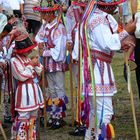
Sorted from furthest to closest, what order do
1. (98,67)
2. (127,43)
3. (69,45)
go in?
(69,45)
(98,67)
(127,43)

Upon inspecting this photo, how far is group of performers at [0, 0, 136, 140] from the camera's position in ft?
17.9

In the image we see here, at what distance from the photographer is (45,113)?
7.29m

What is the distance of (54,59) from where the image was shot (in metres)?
7.08

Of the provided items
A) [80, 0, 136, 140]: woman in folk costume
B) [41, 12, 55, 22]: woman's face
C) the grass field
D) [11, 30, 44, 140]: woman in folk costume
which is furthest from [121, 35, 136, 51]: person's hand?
[41, 12, 55, 22]: woman's face

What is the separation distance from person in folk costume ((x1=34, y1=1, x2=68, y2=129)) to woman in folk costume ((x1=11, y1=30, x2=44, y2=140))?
1.00 m

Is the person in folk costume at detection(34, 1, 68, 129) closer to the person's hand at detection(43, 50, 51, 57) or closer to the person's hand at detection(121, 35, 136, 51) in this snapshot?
the person's hand at detection(43, 50, 51, 57)

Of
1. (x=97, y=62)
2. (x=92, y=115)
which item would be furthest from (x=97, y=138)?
(x=97, y=62)

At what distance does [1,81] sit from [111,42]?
2506 millimetres

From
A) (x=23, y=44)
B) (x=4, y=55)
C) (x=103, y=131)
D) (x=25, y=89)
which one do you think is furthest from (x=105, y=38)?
(x=4, y=55)

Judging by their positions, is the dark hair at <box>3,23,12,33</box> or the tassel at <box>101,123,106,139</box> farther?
the dark hair at <box>3,23,12,33</box>

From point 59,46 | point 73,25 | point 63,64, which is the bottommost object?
point 63,64

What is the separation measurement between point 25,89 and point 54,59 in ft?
3.79

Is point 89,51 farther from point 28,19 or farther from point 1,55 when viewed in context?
point 28,19

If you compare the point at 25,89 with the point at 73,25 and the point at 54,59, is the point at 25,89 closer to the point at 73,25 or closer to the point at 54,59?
the point at 54,59
